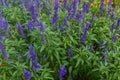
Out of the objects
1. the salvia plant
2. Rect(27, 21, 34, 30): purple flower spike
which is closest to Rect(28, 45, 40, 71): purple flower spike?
the salvia plant

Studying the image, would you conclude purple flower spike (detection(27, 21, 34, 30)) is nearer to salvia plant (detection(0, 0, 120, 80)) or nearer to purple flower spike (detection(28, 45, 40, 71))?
salvia plant (detection(0, 0, 120, 80))

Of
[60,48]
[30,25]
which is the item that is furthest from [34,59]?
[30,25]

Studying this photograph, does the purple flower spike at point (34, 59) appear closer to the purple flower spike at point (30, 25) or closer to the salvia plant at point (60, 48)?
the salvia plant at point (60, 48)

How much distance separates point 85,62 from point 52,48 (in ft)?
1.79

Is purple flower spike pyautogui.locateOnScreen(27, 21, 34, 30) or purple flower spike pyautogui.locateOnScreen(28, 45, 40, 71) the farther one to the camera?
purple flower spike pyautogui.locateOnScreen(27, 21, 34, 30)

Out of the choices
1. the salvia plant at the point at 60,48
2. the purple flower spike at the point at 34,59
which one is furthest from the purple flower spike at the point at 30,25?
the purple flower spike at the point at 34,59

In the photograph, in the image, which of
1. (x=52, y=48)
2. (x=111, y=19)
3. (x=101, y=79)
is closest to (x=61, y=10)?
(x=111, y=19)

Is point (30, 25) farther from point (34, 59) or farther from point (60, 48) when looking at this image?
point (34, 59)

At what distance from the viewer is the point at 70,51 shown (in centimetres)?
406

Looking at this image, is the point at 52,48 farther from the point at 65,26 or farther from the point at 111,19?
the point at 111,19

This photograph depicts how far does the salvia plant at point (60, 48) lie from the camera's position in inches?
152

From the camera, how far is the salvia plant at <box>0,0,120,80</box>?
3.86 m

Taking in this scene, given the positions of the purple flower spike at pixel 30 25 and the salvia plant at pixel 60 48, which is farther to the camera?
the purple flower spike at pixel 30 25

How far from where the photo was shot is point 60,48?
4043 mm
